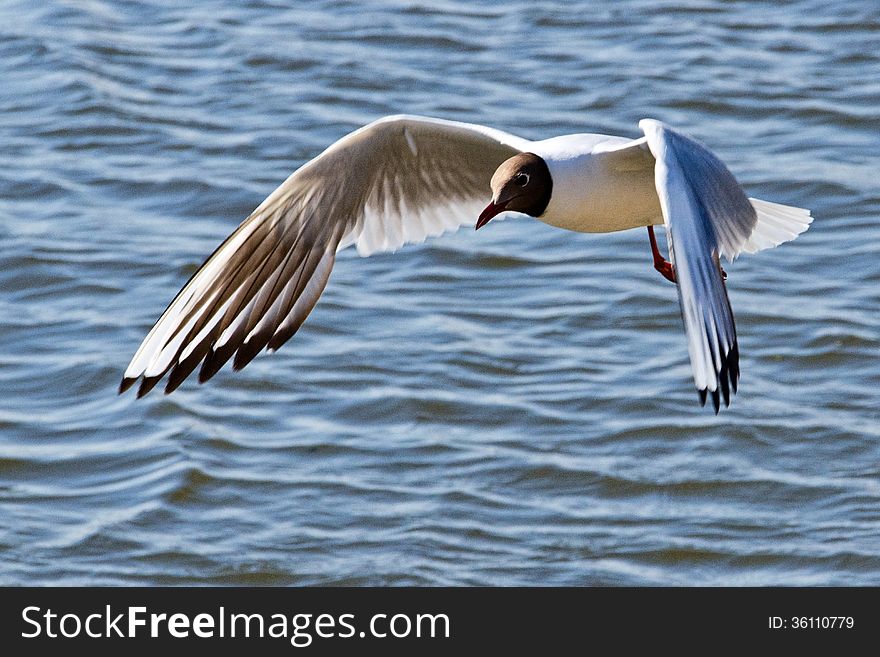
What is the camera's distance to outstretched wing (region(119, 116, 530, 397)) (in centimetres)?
548

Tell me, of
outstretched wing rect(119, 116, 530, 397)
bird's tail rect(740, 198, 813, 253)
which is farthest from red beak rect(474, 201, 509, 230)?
bird's tail rect(740, 198, 813, 253)

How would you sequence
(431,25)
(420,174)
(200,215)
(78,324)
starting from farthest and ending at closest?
(431,25), (200,215), (78,324), (420,174)

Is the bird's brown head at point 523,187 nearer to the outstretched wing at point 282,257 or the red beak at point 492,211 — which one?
the red beak at point 492,211

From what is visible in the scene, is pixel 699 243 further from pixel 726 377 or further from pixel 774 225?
pixel 774 225

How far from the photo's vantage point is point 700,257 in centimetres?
437

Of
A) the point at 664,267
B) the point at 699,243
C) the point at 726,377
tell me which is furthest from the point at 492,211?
the point at 726,377

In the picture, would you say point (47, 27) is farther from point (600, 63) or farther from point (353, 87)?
point (600, 63)

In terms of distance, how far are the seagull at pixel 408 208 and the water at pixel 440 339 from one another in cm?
123

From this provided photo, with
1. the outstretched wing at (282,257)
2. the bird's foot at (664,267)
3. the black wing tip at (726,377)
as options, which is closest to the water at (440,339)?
the outstretched wing at (282,257)

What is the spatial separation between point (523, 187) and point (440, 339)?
2841 millimetres

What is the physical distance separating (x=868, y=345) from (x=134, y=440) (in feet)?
10.3

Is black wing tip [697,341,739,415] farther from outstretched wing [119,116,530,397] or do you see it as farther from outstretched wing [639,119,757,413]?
outstretched wing [119,116,530,397]
